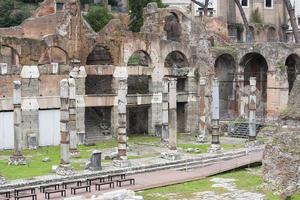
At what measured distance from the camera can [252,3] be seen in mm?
67000

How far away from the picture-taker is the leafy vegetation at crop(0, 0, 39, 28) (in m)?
65.8

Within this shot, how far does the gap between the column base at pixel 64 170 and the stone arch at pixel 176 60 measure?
2022 centimetres

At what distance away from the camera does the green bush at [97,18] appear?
61.2 m

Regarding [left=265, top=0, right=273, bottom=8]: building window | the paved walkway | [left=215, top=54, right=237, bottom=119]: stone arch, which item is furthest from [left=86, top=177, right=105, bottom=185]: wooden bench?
[left=265, top=0, right=273, bottom=8]: building window

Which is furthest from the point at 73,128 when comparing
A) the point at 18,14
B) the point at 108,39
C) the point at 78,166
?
the point at 18,14

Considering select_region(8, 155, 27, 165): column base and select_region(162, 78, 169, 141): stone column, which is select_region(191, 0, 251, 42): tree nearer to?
select_region(162, 78, 169, 141): stone column

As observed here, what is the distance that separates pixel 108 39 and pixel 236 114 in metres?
14.1

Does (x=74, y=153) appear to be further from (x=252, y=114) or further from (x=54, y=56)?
(x=54, y=56)

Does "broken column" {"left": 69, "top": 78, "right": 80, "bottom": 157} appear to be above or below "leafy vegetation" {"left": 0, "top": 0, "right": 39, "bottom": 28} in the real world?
below

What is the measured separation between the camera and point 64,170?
2864cm

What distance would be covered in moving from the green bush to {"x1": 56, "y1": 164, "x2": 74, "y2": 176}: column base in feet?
110

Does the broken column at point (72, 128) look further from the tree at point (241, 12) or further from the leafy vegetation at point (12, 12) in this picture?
the leafy vegetation at point (12, 12)

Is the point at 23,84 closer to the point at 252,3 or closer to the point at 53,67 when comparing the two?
the point at 53,67

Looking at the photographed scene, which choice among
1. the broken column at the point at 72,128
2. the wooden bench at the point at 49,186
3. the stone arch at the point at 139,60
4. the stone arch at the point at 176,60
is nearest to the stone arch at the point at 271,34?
the stone arch at the point at 176,60
